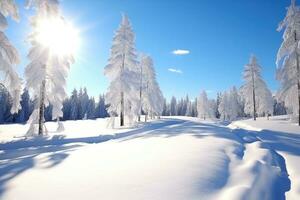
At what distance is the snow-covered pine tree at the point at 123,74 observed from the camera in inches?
1293

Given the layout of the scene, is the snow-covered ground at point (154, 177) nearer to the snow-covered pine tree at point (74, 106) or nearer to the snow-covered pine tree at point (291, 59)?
the snow-covered pine tree at point (291, 59)

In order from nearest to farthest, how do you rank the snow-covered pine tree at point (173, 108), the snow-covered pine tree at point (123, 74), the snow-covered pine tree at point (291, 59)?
the snow-covered pine tree at point (291, 59) → the snow-covered pine tree at point (123, 74) → the snow-covered pine tree at point (173, 108)

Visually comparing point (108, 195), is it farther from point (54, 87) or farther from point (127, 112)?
point (127, 112)

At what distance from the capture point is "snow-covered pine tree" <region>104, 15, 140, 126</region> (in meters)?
32.8

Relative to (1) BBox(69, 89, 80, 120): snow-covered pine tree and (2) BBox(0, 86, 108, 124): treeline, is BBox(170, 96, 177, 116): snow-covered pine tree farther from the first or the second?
→ (1) BBox(69, 89, 80, 120): snow-covered pine tree

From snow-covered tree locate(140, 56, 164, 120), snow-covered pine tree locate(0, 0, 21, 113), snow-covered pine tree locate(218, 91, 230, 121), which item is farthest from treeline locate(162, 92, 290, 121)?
snow-covered pine tree locate(0, 0, 21, 113)

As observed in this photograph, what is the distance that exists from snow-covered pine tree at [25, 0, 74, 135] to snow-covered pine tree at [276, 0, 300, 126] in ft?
76.9

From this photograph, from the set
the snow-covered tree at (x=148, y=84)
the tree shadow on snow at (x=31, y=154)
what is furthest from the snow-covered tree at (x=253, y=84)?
the tree shadow on snow at (x=31, y=154)

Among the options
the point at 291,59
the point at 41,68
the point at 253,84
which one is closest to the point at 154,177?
the point at 41,68

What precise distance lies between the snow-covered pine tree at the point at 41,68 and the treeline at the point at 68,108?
39.2m

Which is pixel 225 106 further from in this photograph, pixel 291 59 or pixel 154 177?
pixel 154 177

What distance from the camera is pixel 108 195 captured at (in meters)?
5.46

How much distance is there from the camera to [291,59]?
28.0 m

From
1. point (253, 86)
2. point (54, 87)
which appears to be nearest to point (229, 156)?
point (54, 87)
